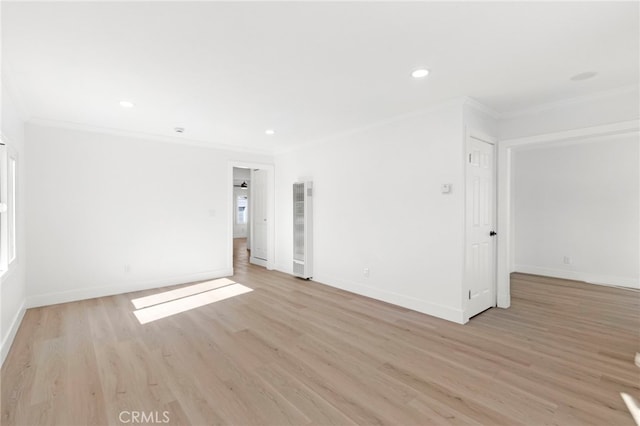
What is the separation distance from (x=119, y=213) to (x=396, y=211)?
4.23m

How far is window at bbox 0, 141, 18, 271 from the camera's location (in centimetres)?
289

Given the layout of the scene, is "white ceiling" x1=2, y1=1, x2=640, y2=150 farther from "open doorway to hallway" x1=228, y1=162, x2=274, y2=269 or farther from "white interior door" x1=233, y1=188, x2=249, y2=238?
"white interior door" x1=233, y1=188, x2=249, y2=238

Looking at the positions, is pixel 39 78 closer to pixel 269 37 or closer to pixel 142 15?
pixel 142 15

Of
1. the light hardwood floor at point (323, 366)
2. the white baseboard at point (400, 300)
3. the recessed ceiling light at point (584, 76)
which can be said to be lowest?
the light hardwood floor at point (323, 366)

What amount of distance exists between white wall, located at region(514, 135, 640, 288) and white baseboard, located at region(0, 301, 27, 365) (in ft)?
25.5

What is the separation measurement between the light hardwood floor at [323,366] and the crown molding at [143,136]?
8.20 feet

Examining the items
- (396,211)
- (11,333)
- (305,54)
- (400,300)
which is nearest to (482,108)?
(396,211)

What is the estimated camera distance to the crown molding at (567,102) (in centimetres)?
303

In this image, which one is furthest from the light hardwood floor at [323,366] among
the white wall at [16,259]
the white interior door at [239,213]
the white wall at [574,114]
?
the white interior door at [239,213]

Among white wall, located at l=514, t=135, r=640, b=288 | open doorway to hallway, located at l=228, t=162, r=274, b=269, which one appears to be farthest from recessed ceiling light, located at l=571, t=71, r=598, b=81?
open doorway to hallway, located at l=228, t=162, r=274, b=269

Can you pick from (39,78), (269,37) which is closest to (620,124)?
(269,37)

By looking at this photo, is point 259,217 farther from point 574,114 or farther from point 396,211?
point 574,114

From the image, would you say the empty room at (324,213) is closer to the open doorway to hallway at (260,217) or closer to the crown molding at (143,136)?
the crown molding at (143,136)

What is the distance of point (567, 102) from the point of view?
3.36 meters
